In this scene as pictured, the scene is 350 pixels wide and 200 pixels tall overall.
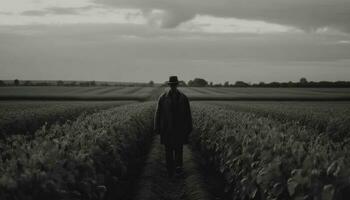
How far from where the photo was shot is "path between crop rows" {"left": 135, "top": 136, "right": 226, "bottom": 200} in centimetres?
1018

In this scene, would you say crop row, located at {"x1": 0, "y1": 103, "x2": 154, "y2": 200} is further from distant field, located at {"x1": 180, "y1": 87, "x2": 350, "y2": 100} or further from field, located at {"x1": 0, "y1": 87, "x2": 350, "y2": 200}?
distant field, located at {"x1": 180, "y1": 87, "x2": 350, "y2": 100}

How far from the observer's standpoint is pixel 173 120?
475 inches

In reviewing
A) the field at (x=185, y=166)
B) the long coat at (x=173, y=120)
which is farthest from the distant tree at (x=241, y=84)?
the long coat at (x=173, y=120)

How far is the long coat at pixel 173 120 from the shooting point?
12.0 meters

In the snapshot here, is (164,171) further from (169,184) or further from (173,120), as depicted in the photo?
(173,120)

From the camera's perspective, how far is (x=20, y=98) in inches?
2566

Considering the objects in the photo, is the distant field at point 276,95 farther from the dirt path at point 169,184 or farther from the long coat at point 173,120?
the long coat at point 173,120

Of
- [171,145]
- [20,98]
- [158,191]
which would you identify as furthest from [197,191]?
[20,98]

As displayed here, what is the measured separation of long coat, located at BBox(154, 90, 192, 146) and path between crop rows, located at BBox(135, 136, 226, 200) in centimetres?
95

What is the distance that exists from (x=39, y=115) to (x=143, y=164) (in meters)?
11.4

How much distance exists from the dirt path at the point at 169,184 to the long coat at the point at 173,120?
3.11 feet

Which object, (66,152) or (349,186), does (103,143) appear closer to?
(66,152)

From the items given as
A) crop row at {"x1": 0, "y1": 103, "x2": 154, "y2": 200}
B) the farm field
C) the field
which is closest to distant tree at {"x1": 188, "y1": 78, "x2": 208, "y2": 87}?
the field

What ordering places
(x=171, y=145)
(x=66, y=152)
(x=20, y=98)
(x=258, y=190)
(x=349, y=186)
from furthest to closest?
(x=20, y=98), (x=171, y=145), (x=258, y=190), (x=66, y=152), (x=349, y=186)
